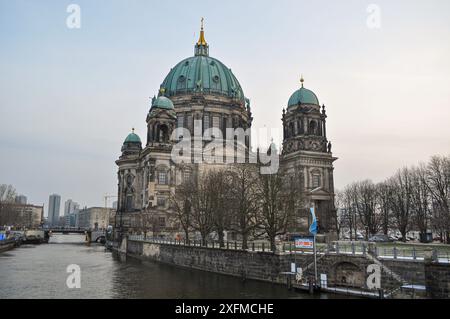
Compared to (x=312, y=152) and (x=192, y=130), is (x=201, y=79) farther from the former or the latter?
(x=312, y=152)

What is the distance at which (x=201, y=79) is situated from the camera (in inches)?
3386

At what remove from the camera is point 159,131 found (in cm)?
7219

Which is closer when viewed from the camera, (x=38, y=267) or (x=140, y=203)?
(x=38, y=267)

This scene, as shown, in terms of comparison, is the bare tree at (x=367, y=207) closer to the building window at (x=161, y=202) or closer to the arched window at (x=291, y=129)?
the arched window at (x=291, y=129)

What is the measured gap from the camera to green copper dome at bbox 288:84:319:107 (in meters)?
70.4

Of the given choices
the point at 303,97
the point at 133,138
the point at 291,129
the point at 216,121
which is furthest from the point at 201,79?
the point at 303,97

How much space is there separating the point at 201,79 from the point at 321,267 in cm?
6096

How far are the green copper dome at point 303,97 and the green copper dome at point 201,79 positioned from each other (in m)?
19.0

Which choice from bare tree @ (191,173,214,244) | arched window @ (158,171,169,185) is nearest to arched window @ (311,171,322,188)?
bare tree @ (191,173,214,244)

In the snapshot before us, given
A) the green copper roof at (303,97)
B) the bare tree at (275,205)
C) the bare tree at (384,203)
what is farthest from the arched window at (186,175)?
the bare tree at (384,203)

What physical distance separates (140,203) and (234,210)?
36.1m

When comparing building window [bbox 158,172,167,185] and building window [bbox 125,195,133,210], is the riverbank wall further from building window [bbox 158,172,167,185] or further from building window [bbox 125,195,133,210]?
building window [bbox 125,195,133,210]
